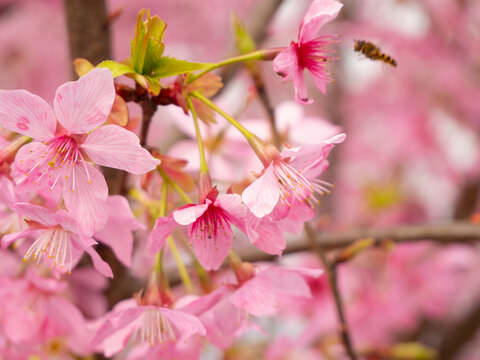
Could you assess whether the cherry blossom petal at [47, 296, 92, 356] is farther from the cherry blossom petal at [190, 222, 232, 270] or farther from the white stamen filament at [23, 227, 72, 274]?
the cherry blossom petal at [190, 222, 232, 270]

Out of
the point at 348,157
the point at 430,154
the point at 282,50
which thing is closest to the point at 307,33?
the point at 282,50

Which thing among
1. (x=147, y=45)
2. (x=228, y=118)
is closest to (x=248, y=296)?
(x=228, y=118)

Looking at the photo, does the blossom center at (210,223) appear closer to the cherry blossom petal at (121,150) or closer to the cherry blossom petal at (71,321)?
the cherry blossom petal at (121,150)

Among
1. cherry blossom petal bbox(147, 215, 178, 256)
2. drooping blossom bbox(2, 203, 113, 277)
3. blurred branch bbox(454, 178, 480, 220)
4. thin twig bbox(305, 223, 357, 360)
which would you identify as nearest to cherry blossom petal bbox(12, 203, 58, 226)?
drooping blossom bbox(2, 203, 113, 277)

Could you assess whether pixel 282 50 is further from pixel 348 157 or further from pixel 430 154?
pixel 348 157

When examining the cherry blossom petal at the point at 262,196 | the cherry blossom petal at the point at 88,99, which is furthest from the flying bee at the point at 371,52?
the cherry blossom petal at the point at 88,99

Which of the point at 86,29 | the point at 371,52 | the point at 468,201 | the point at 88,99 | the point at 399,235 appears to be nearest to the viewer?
the point at 88,99

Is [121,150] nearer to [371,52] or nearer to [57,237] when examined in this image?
[57,237]
